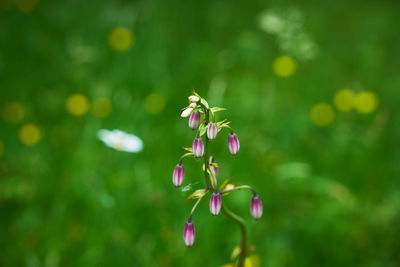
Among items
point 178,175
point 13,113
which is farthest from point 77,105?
point 178,175

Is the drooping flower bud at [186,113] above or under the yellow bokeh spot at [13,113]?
under

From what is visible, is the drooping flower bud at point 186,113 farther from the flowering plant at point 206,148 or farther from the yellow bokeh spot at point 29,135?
the yellow bokeh spot at point 29,135

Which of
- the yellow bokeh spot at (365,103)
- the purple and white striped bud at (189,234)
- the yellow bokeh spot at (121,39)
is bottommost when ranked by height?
the purple and white striped bud at (189,234)

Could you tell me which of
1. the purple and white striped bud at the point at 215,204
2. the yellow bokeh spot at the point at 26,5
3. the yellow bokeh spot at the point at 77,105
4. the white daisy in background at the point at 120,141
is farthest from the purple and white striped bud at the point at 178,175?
the yellow bokeh spot at the point at 26,5

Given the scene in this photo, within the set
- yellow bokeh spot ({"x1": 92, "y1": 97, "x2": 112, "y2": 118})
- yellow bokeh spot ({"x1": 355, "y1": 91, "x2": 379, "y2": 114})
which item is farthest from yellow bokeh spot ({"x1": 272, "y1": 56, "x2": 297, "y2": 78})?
yellow bokeh spot ({"x1": 92, "y1": 97, "x2": 112, "y2": 118})

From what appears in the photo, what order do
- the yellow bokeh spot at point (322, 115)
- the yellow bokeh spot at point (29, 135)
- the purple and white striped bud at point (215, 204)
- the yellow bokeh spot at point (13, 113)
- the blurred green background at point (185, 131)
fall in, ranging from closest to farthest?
the purple and white striped bud at point (215, 204) < the blurred green background at point (185, 131) < the yellow bokeh spot at point (29, 135) < the yellow bokeh spot at point (13, 113) < the yellow bokeh spot at point (322, 115)

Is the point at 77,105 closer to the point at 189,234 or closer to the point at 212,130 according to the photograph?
the point at 189,234

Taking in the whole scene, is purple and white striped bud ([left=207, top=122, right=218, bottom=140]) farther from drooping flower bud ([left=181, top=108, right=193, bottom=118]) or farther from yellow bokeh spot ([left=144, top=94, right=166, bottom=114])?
yellow bokeh spot ([left=144, top=94, right=166, bottom=114])
